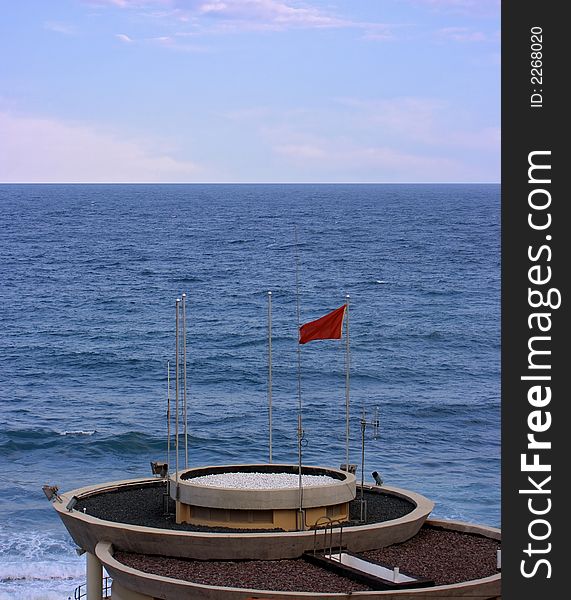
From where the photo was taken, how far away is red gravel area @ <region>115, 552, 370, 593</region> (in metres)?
28.6

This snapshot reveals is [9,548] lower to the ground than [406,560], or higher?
lower

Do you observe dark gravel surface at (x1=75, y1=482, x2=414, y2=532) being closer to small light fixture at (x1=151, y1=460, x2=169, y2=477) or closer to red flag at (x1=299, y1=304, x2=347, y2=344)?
small light fixture at (x1=151, y1=460, x2=169, y2=477)

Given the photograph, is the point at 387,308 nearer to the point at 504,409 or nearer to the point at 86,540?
the point at 86,540

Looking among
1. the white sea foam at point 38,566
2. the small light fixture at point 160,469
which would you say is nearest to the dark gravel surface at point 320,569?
the small light fixture at point 160,469

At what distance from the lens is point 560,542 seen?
816 inches

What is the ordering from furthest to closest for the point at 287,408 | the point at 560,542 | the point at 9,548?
the point at 287,408, the point at 9,548, the point at 560,542

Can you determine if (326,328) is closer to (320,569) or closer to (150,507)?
(150,507)

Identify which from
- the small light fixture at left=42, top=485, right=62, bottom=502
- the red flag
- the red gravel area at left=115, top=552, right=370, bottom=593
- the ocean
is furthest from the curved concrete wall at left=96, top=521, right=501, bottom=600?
the ocean

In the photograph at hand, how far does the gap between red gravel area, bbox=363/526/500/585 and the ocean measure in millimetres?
20363

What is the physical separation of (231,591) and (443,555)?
6.75 meters

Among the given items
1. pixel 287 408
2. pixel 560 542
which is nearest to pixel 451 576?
pixel 560 542

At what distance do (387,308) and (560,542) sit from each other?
10377 cm

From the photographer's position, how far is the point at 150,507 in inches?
1371

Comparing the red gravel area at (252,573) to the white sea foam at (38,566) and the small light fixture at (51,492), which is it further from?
the white sea foam at (38,566)
